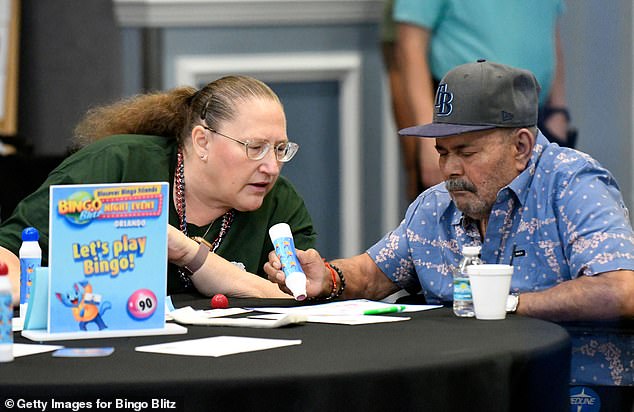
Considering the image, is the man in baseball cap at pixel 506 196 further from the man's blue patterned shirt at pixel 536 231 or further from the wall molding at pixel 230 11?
the wall molding at pixel 230 11

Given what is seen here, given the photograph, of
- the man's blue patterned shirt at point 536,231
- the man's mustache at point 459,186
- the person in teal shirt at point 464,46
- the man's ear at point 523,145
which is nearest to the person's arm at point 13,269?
the man's blue patterned shirt at point 536,231

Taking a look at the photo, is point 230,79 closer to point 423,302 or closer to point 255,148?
point 255,148

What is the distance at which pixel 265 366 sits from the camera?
5.41 feet

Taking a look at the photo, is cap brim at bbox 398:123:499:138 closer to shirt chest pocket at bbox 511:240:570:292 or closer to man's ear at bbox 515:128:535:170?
man's ear at bbox 515:128:535:170

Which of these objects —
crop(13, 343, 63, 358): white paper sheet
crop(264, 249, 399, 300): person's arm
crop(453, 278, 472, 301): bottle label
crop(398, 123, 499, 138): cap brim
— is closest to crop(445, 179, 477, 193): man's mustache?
crop(398, 123, 499, 138): cap brim

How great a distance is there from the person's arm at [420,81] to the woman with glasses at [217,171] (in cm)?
95

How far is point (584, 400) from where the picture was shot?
7.38 ft

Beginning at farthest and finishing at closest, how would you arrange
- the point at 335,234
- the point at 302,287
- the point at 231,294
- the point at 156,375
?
the point at 335,234, the point at 231,294, the point at 302,287, the point at 156,375

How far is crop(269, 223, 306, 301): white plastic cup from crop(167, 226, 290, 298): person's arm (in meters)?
0.28

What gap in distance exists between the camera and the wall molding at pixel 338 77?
4754mm

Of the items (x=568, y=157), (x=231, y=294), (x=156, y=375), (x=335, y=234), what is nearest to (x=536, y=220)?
(x=568, y=157)

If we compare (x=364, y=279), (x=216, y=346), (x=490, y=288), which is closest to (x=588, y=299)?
(x=490, y=288)

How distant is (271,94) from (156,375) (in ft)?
4.79

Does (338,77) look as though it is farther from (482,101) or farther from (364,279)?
(482,101)
